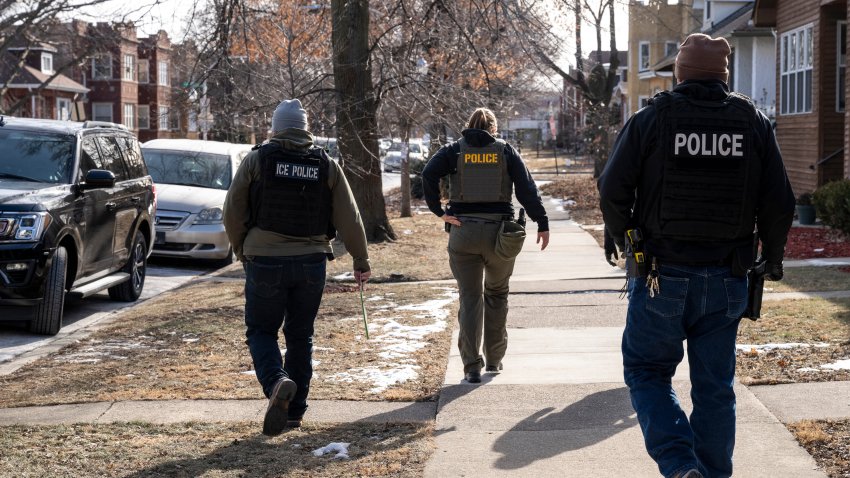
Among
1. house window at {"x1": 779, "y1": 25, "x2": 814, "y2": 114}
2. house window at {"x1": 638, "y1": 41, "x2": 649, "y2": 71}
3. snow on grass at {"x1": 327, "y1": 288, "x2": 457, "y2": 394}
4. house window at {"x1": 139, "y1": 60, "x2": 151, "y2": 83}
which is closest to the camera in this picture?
snow on grass at {"x1": 327, "y1": 288, "x2": 457, "y2": 394}

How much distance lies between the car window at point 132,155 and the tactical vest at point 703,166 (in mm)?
8798

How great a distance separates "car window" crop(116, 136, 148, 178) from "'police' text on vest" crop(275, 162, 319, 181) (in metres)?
6.59

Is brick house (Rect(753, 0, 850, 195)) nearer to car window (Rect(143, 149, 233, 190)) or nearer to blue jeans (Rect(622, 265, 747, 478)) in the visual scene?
car window (Rect(143, 149, 233, 190))

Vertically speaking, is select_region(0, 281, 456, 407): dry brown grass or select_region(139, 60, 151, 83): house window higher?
select_region(139, 60, 151, 83): house window

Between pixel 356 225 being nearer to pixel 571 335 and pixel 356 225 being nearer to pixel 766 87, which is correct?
pixel 571 335

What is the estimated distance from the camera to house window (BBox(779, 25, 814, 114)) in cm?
2222

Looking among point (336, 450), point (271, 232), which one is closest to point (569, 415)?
point (336, 450)

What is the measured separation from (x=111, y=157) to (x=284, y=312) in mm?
6239

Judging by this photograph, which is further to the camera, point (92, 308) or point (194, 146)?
point (194, 146)

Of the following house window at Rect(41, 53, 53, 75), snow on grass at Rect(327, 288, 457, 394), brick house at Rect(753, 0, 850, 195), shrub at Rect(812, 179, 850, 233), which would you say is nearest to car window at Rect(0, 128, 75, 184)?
snow on grass at Rect(327, 288, 457, 394)

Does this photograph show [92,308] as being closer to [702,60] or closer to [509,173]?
[509,173]

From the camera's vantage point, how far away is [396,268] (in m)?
15.0

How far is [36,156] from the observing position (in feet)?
35.5

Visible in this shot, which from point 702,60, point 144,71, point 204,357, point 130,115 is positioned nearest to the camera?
point 702,60
